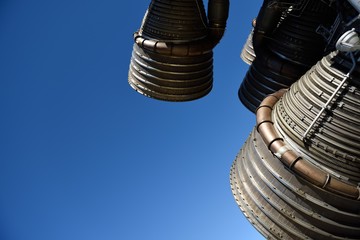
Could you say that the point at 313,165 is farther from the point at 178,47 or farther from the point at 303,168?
the point at 178,47

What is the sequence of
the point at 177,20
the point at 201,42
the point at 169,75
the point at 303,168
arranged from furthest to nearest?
the point at 169,75 → the point at 201,42 → the point at 177,20 → the point at 303,168

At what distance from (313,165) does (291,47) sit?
211 inches

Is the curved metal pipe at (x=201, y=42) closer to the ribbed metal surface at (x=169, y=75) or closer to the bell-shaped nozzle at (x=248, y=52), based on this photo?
the ribbed metal surface at (x=169, y=75)

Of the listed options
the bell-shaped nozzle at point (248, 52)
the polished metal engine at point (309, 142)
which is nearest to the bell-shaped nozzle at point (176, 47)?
the polished metal engine at point (309, 142)

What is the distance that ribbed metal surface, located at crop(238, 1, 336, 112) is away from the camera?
9.96 m

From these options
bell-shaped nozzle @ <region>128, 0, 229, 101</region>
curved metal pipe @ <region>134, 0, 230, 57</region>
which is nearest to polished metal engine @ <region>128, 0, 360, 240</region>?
curved metal pipe @ <region>134, 0, 230, 57</region>

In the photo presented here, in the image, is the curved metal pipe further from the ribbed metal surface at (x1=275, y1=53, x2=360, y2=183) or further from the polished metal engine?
the ribbed metal surface at (x1=275, y1=53, x2=360, y2=183)

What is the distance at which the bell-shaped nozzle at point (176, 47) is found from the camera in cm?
1147

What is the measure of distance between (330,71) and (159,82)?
6989mm

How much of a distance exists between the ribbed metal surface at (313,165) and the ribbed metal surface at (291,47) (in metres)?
3.48

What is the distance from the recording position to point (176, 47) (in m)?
11.5

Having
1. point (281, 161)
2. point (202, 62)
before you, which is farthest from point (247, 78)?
point (281, 161)

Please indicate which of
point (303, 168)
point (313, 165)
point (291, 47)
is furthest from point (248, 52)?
point (303, 168)

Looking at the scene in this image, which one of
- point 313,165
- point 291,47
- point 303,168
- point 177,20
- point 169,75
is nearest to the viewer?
point 303,168
